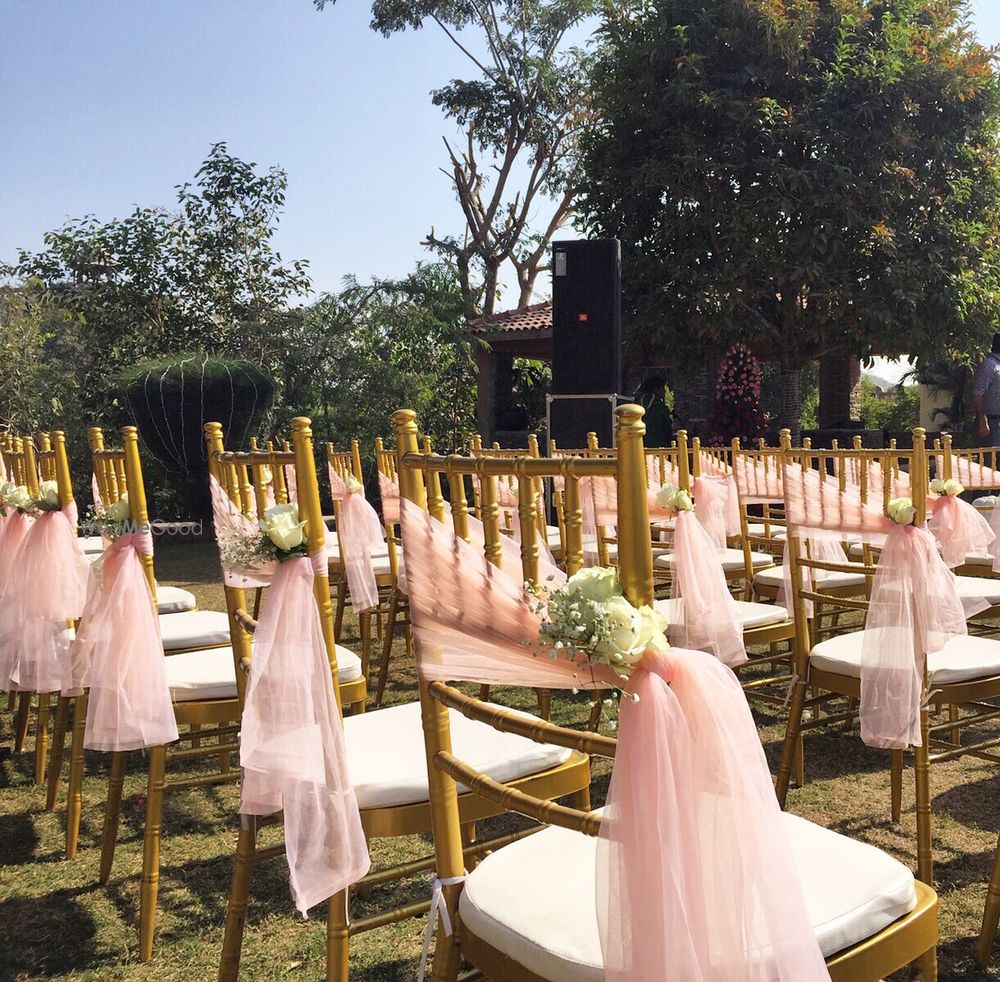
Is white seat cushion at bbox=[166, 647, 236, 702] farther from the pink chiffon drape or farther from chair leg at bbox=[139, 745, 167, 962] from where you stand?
the pink chiffon drape

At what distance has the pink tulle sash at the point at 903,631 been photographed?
6.66ft

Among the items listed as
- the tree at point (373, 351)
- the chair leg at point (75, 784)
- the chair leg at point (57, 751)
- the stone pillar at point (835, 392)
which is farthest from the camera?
the stone pillar at point (835, 392)

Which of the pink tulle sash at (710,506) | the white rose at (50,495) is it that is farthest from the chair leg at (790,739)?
the white rose at (50,495)

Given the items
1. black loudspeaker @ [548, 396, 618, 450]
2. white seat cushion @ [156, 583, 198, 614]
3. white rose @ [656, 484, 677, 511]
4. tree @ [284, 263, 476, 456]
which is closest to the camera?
white rose @ [656, 484, 677, 511]

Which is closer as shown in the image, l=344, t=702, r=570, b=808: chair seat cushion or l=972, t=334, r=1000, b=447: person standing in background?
l=344, t=702, r=570, b=808: chair seat cushion

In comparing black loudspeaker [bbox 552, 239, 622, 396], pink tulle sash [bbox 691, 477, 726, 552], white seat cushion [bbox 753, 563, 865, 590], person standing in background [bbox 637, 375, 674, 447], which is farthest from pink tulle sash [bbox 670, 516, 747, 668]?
person standing in background [bbox 637, 375, 674, 447]

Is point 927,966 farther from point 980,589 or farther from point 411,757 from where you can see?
point 980,589

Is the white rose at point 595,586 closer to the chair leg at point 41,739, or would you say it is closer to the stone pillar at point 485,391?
the chair leg at point 41,739

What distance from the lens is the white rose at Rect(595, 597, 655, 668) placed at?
2.99ft

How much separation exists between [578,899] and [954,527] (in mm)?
2635

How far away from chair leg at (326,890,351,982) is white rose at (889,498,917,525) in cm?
144

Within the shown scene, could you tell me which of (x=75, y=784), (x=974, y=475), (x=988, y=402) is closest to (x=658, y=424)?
(x=988, y=402)

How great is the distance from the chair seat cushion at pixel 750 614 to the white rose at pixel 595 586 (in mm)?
1764

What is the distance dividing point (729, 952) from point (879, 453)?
5.94 ft
